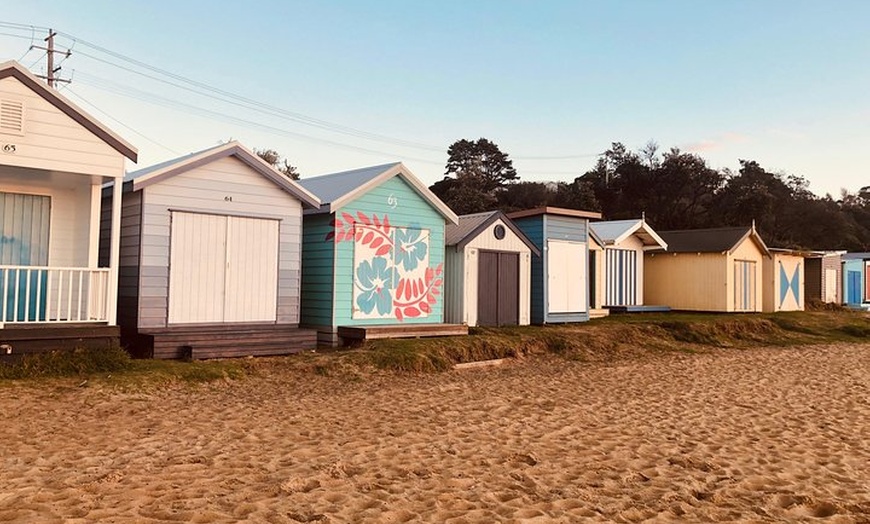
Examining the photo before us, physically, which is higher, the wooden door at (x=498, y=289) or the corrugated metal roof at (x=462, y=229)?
the corrugated metal roof at (x=462, y=229)

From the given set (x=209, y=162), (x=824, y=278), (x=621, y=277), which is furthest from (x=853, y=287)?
(x=209, y=162)

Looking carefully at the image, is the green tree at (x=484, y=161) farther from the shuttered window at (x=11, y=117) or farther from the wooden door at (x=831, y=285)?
the shuttered window at (x=11, y=117)

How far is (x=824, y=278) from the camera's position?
31.3 meters

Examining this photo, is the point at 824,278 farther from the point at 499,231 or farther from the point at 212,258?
the point at 212,258

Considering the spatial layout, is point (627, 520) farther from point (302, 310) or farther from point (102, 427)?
point (302, 310)

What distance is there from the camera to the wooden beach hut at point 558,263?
1862 centimetres

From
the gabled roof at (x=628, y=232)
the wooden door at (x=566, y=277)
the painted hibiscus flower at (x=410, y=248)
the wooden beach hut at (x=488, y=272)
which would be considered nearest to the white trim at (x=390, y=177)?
the painted hibiscus flower at (x=410, y=248)

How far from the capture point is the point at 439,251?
16.1m

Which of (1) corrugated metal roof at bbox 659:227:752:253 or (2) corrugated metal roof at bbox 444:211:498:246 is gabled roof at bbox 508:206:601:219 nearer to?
(2) corrugated metal roof at bbox 444:211:498:246

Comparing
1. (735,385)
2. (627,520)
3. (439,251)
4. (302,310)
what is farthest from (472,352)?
(627,520)

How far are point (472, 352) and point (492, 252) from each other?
3.53 metres

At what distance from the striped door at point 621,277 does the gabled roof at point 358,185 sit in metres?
8.47

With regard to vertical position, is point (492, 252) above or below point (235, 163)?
below

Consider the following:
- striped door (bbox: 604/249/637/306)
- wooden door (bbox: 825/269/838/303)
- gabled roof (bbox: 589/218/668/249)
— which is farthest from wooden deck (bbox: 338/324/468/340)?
wooden door (bbox: 825/269/838/303)
